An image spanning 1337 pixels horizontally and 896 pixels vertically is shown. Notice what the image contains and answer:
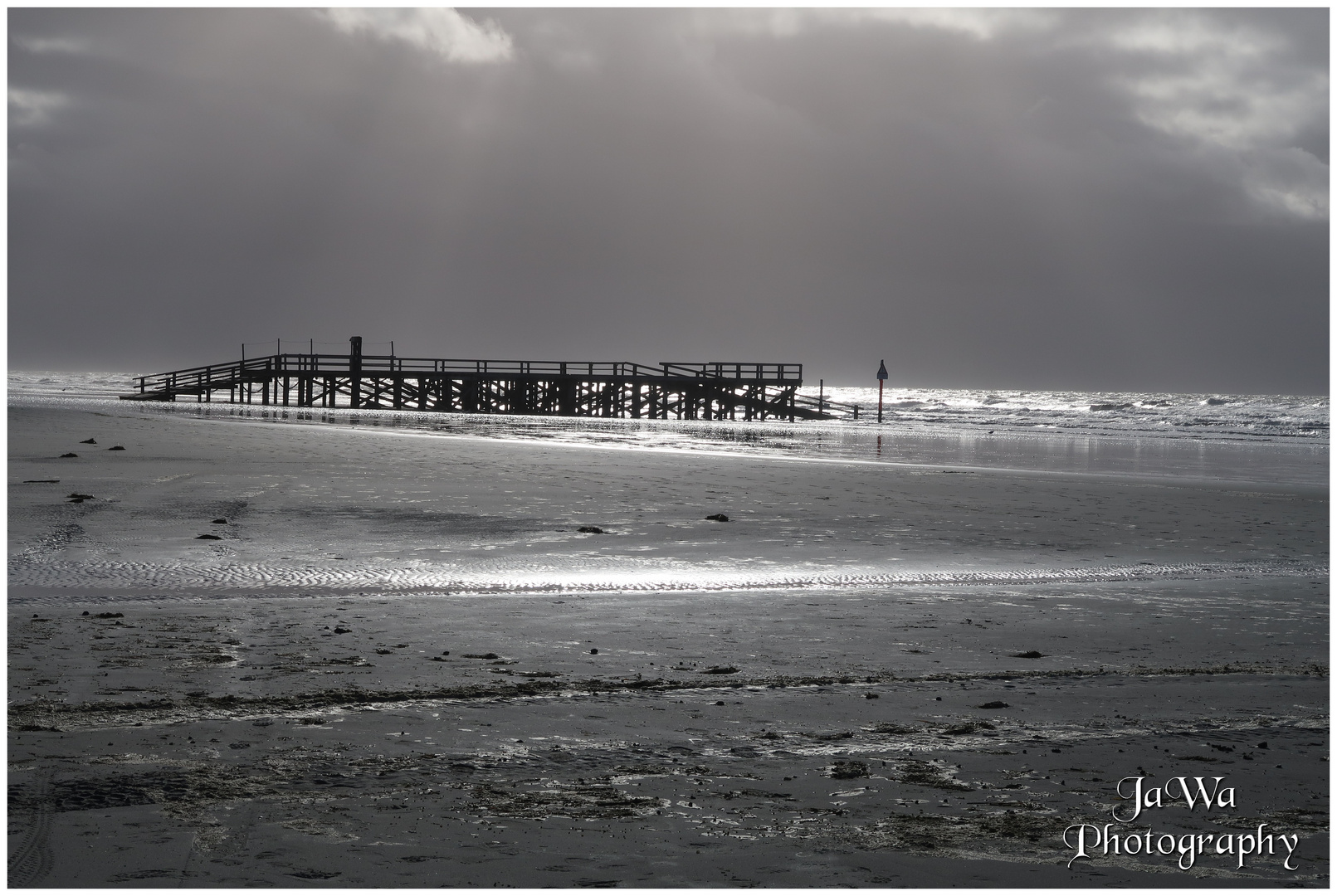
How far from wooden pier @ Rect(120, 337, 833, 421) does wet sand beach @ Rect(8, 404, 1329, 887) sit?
4470cm

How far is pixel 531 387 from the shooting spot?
5981 centimetres

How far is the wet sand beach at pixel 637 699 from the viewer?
383 cm

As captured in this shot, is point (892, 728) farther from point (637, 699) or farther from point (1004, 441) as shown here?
point (1004, 441)

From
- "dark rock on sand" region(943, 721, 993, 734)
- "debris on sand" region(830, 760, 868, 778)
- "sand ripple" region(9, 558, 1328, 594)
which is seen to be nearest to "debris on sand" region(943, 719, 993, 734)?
"dark rock on sand" region(943, 721, 993, 734)

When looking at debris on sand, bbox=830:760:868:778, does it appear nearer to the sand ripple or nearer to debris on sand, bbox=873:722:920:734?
debris on sand, bbox=873:722:920:734

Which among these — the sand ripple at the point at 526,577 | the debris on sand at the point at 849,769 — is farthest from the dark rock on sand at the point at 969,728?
the sand ripple at the point at 526,577

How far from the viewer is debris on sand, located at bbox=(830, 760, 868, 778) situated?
14.9ft

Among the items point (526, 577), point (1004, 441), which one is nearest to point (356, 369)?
point (1004, 441)

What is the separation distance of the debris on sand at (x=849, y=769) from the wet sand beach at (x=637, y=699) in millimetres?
14

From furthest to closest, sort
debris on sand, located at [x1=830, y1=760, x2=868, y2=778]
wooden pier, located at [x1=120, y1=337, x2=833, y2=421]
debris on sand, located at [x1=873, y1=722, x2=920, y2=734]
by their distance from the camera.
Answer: wooden pier, located at [x1=120, y1=337, x2=833, y2=421] → debris on sand, located at [x1=873, y1=722, x2=920, y2=734] → debris on sand, located at [x1=830, y1=760, x2=868, y2=778]

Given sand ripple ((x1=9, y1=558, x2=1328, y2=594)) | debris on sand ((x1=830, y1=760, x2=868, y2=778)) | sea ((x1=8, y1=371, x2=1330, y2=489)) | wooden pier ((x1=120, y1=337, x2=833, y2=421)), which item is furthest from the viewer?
wooden pier ((x1=120, y1=337, x2=833, y2=421))

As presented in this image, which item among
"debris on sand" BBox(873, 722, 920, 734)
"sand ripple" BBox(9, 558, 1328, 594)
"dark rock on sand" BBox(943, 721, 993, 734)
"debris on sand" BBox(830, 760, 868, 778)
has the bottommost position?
"debris on sand" BBox(830, 760, 868, 778)

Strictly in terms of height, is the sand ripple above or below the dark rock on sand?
above

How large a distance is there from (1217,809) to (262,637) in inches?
202
